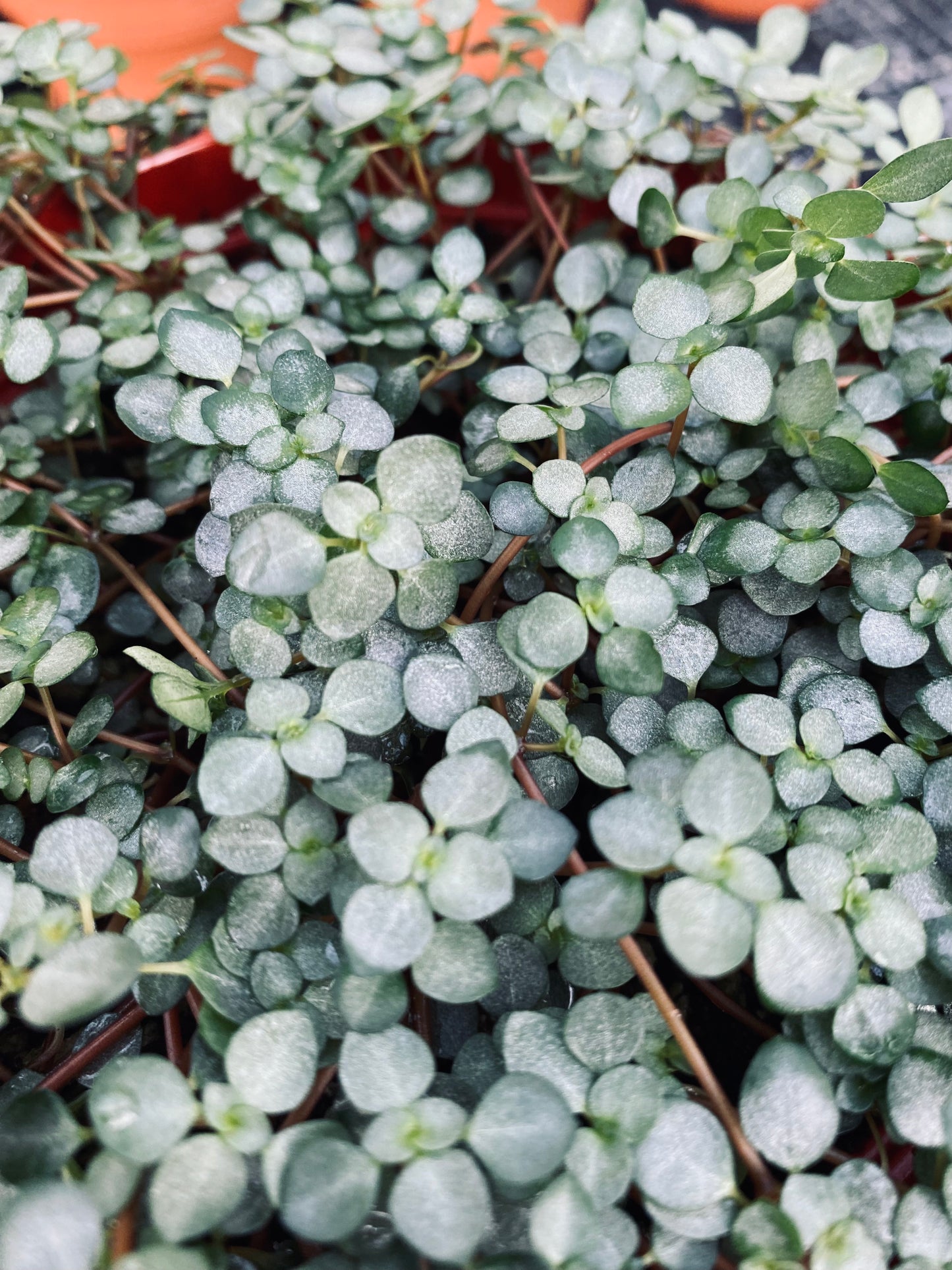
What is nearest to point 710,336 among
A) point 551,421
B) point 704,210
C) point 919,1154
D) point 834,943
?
point 551,421

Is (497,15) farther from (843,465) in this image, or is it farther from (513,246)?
(843,465)

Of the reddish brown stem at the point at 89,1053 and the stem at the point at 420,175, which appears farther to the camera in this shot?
the stem at the point at 420,175

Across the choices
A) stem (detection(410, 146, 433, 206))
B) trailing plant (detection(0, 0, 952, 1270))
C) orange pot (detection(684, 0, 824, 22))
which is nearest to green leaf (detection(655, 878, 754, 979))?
trailing plant (detection(0, 0, 952, 1270))

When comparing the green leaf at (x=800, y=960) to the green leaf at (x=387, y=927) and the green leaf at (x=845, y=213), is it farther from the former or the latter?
the green leaf at (x=845, y=213)

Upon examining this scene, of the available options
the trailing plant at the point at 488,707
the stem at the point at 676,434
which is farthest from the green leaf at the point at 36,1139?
the stem at the point at 676,434

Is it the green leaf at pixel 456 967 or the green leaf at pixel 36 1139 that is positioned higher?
the green leaf at pixel 456 967

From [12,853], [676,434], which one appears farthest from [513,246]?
[12,853]
